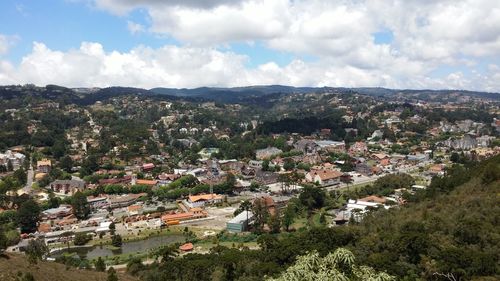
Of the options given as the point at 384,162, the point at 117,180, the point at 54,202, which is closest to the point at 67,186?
the point at 117,180

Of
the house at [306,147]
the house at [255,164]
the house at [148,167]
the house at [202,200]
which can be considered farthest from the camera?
the house at [306,147]

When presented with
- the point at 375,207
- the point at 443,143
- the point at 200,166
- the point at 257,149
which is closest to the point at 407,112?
the point at 443,143

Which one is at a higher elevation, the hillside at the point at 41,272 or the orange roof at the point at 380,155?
the hillside at the point at 41,272

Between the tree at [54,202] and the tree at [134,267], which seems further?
the tree at [54,202]

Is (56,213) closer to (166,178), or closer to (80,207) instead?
(80,207)

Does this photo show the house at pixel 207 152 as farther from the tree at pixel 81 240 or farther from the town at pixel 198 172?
the tree at pixel 81 240

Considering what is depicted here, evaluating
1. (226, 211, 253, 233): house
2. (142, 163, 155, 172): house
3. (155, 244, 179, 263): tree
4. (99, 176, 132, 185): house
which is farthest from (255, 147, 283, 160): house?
(155, 244, 179, 263): tree

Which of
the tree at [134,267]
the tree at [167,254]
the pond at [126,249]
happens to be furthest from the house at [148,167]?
the tree at [134,267]

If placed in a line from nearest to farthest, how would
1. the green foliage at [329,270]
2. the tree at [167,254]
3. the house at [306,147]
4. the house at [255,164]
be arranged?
the green foliage at [329,270], the tree at [167,254], the house at [255,164], the house at [306,147]
